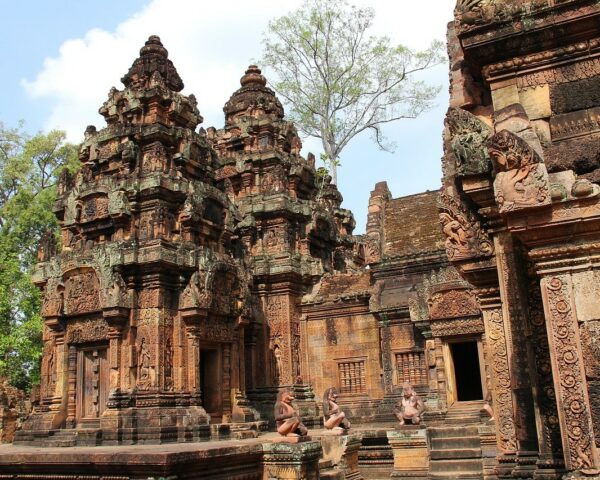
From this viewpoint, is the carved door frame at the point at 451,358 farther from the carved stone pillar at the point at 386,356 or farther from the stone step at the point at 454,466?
the carved stone pillar at the point at 386,356

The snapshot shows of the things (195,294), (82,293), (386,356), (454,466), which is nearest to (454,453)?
(454,466)

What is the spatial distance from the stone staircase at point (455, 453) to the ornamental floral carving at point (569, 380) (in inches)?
321

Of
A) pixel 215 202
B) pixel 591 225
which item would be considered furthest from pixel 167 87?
pixel 591 225

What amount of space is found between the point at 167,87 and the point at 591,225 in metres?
13.4

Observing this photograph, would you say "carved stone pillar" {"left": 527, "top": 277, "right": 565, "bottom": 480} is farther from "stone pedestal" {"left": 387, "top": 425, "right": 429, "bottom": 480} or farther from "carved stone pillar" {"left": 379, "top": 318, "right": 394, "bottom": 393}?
"carved stone pillar" {"left": 379, "top": 318, "right": 394, "bottom": 393}

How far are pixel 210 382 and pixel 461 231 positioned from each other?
991 cm

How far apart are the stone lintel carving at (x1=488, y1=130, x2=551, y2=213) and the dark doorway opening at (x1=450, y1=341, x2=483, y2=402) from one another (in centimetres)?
1205

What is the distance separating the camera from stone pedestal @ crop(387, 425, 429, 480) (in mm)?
11953

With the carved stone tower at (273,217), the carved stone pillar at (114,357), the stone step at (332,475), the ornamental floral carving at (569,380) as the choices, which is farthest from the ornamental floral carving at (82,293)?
the ornamental floral carving at (569,380)

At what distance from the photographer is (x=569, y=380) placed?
139 inches

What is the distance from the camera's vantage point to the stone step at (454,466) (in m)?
11.3

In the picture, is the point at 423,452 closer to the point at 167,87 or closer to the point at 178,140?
the point at 178,140

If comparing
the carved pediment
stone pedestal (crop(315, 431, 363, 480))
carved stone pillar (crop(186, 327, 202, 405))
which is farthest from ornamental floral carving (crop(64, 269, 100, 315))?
the carved pediment

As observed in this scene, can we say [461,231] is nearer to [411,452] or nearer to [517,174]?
[517,174]
